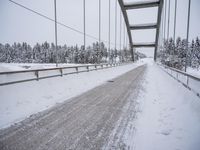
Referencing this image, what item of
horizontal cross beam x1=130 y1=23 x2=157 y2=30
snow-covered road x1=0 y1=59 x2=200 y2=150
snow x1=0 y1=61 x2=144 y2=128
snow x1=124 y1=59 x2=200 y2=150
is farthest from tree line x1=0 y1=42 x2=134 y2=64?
snow x1=124 y1=59 x2=200 y2=150

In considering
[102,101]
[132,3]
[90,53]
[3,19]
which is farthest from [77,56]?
[102,101]

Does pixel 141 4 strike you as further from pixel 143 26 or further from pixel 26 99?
pixel 26 99

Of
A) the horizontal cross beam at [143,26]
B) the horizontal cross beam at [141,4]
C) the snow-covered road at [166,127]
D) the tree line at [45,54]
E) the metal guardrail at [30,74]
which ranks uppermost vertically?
the horizontal cross beam at [141,4]

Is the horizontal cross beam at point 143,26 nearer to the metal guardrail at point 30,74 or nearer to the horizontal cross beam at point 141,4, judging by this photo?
the horizontal cross beam at point 141,4

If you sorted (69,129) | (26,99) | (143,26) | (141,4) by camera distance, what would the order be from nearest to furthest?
(69,129) < (26,99) < (141,4) < (143,26)

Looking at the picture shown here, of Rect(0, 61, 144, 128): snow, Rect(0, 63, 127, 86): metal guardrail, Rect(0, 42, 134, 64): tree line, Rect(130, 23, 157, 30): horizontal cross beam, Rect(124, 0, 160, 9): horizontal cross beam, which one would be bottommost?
Rect(0, 61, 144, 128): snow

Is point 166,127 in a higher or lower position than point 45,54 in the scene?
lower

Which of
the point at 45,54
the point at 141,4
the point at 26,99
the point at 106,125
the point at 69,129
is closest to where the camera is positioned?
the point at 69,129

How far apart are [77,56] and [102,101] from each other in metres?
83.9

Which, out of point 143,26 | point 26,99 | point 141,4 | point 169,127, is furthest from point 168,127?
point 143,26

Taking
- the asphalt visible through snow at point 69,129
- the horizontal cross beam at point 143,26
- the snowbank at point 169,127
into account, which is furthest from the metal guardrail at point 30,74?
the horizontal cross beam at point 143,26

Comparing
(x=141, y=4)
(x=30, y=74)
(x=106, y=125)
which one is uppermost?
(x=141, y=4)

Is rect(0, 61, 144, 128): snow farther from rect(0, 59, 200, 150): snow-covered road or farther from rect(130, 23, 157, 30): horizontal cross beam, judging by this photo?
rect(130, 23, 157, 30): horizontal cross beam

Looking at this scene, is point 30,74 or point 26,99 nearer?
point 26,99
